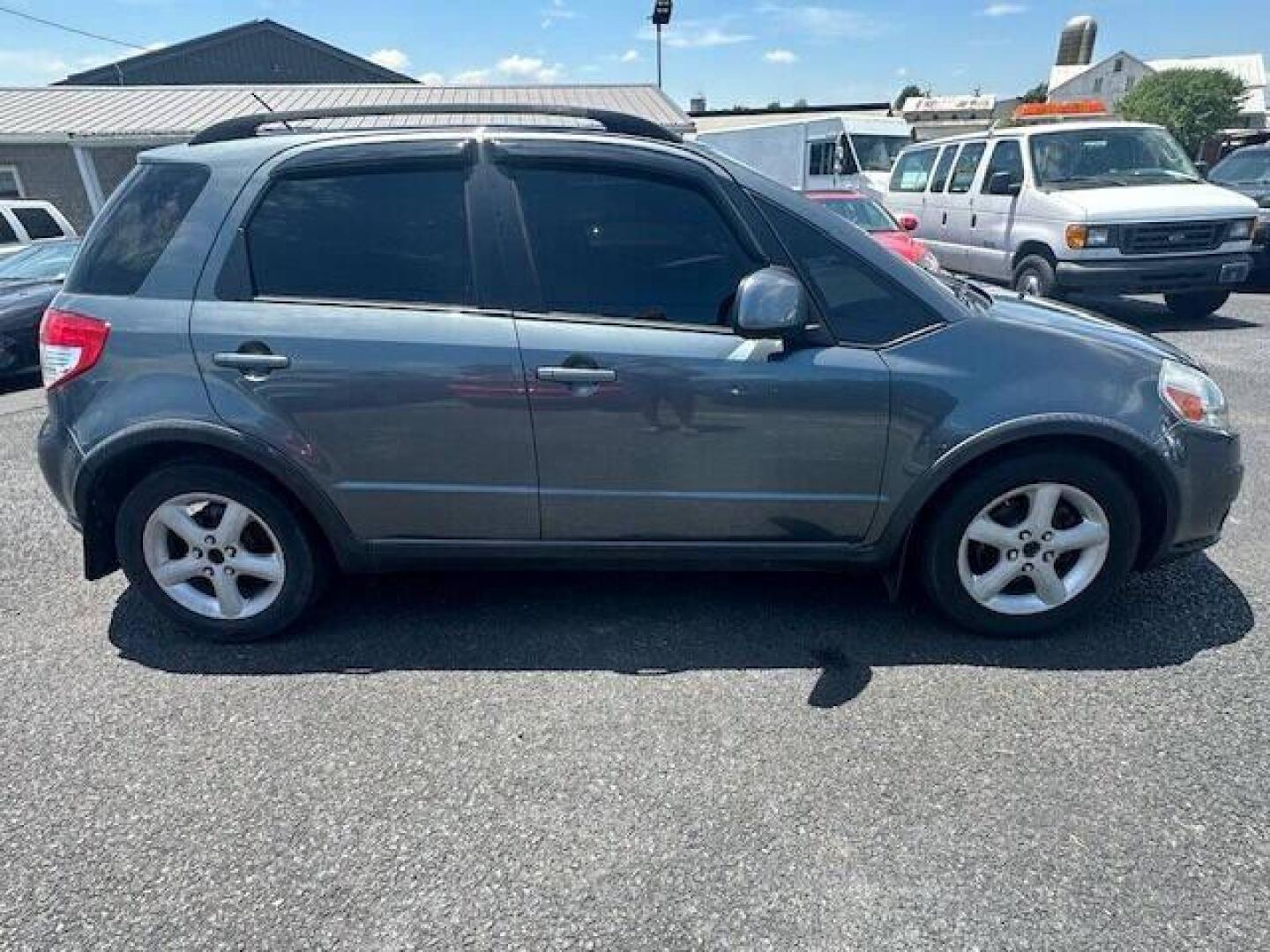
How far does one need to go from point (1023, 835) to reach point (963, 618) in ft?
3.14

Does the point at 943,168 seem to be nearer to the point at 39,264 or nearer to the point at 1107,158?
the point at 1107,158

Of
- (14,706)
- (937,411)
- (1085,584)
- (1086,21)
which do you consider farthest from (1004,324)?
(1086,21)

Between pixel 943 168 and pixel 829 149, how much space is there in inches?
349

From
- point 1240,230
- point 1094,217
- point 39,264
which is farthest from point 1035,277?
point 39,264

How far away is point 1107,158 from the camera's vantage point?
8461 millimetres

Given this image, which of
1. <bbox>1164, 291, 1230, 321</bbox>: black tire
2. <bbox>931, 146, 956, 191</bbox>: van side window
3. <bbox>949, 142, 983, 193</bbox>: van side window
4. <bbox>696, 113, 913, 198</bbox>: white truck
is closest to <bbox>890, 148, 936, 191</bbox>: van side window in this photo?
<bbox>931, 146, 956, 191</bbox>: van side window

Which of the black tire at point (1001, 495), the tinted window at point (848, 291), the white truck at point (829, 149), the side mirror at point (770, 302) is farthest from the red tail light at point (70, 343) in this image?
the white truck at point (829, 149)

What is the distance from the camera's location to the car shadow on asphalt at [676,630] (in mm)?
2811

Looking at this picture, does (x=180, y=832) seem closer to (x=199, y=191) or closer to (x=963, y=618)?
(x=199, y=191)

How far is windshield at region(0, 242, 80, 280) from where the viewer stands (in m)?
7.99

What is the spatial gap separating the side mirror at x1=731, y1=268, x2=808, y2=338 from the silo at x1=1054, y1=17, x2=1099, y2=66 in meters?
84.1

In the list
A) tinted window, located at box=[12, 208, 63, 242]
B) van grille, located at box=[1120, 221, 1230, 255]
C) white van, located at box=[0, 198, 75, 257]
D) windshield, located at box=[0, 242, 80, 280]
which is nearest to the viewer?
van grille, located at box=[1120, 221, 1230, 255]

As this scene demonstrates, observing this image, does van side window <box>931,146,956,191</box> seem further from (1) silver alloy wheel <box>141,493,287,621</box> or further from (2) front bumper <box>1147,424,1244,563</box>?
(1) silver alloy wheel <box>141,493,287,621</box>

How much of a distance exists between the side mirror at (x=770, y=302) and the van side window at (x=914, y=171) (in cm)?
1017
